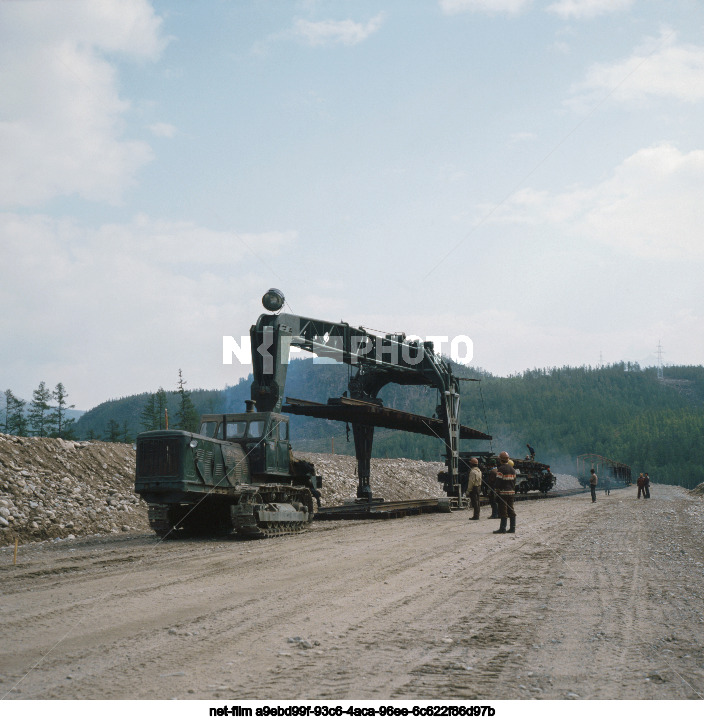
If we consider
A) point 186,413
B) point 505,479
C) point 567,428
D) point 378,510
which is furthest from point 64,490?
point 567,428

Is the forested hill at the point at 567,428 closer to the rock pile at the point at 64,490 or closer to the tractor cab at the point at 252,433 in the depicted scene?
the rock pile at the point at 64,490

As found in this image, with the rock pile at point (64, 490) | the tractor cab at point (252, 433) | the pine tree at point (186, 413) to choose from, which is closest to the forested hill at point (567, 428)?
the pine tree at point (186, 413)

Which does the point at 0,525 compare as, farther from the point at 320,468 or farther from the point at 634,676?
the point at 320,468

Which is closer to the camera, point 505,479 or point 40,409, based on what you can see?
point 505,479

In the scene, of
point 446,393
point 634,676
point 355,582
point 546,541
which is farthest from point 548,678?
point 446,393

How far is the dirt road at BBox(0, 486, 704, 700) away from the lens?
480 centimetres

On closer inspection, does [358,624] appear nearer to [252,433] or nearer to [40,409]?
[252,433]

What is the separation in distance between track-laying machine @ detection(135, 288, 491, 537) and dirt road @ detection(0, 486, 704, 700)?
91.3 inches

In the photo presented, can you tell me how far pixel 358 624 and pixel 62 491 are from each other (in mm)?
15791

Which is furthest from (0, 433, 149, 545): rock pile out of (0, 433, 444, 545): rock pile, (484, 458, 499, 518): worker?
(484, 458, 499, 518): worker

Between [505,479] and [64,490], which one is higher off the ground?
[505,479]

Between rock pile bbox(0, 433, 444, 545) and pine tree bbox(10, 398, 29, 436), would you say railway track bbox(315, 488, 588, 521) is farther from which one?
pine tree bbox(10, 398, 29, 436)

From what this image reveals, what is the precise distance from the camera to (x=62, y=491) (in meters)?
19.8
